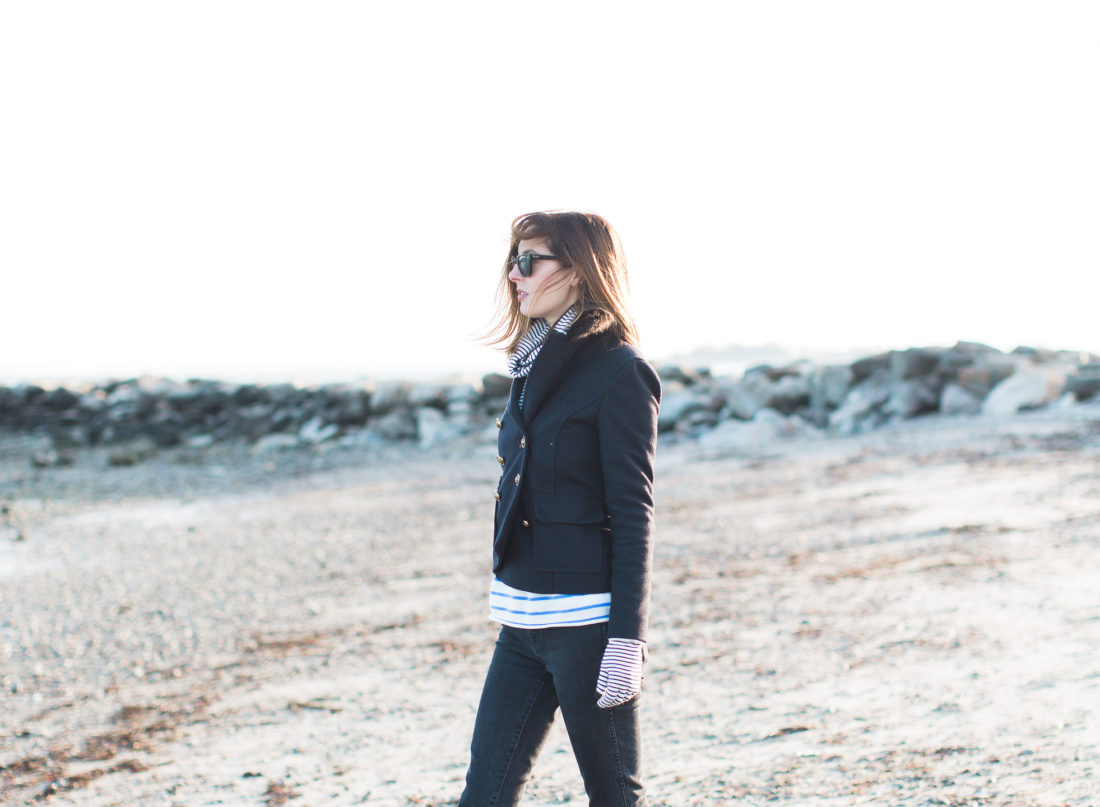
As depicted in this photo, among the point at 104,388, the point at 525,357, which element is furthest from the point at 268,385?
the point at 525,357

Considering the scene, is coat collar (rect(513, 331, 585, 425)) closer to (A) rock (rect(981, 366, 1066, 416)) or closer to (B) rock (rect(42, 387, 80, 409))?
(A) rock (rect(981, 366, 1066, 416))

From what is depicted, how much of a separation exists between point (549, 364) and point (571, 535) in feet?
1.33

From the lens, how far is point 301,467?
15.8 metres

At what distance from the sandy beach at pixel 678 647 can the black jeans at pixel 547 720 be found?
47.8 inches

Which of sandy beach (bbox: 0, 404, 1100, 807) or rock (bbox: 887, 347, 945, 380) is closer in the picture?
sandy beach (bbox: 0, 404, 1100, 807)

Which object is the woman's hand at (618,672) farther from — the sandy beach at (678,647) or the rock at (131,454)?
the rock at (131,454)

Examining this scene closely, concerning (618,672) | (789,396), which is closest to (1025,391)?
(789,396)

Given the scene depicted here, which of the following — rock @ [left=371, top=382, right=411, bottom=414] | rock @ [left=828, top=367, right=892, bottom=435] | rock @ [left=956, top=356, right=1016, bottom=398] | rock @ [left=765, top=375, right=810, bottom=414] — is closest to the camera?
rock @ [left=956, top=356, right=1016, bottom=398]

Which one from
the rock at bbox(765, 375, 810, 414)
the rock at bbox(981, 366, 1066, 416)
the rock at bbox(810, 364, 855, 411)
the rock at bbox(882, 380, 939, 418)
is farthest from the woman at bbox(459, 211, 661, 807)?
the rock at bbox(765, 375, 810, 414)

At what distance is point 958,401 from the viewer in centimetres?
1352

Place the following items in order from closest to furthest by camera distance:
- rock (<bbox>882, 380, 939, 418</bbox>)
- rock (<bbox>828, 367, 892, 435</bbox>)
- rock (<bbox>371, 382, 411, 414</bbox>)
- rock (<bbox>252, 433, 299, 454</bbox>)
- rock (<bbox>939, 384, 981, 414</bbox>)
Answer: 1. rock (<bbox>939, 384, 981, 414</bbox>)
2. rock (<bbox>882, 380, 939, 418</bbox>)
3. rock (<bbox>828, 367, 892, 435</bbox>)
4. rock (<bbox>252, 433, 299, 454</bbox>)
5. rock (<bbox>371, 382, 411, 414</bbox>)

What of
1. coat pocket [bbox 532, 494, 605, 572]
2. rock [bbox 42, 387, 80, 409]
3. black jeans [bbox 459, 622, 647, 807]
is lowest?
black jeans [bbox 459, 622, 647, 807]

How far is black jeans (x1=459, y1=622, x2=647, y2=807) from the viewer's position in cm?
208

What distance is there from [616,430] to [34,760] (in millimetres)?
3414
